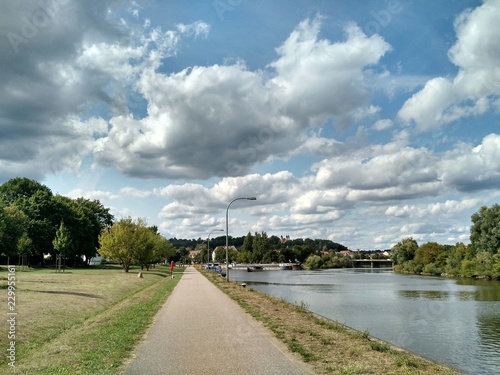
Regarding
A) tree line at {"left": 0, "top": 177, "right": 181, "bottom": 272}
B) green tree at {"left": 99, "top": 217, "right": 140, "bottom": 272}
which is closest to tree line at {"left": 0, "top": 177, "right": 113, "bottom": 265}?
tree line at {"left": 0, "top": 177, "right": 181, "bottom": 272}

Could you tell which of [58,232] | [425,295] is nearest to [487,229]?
[425,295]

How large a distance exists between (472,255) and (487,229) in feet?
30.9

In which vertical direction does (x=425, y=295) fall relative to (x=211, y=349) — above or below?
below

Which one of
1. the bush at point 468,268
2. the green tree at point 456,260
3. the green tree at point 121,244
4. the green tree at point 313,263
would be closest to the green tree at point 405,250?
the green tree at point 456,260

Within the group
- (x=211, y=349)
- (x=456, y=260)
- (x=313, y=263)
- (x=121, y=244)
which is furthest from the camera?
(x=313, y=263)

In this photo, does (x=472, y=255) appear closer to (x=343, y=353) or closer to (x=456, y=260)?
(x=456, y=260)

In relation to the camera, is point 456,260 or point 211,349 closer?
point 211,349

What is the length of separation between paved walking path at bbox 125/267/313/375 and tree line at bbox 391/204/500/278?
67832 millimetres

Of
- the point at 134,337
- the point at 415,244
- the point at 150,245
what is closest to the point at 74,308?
the point at 134,337

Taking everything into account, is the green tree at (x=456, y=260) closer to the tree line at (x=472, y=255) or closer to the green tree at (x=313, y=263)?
the tree line at (x=472, y=255)

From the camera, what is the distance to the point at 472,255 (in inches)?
3383

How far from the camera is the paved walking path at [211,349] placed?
8.91m

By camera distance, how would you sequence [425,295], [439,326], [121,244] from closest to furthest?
[439,326]
[425,295]
[121,244]

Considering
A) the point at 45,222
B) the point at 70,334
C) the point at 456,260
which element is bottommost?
the point at 456,260
